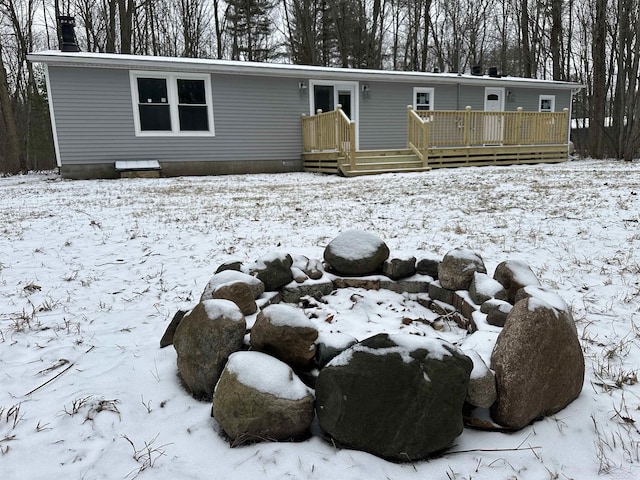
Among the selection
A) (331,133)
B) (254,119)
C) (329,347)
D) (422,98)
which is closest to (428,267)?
(329,347)

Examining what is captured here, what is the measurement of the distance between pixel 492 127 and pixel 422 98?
267 centimetres

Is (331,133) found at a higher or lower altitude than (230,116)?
lower

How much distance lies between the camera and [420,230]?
14.0ft

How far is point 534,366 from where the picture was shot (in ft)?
5.24

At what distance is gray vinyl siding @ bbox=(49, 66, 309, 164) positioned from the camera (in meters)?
10.3

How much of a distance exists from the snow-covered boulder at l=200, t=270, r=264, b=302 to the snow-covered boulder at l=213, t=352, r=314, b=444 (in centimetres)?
70

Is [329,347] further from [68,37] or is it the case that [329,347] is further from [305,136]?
[68,37]

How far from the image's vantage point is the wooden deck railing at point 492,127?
39.0ft

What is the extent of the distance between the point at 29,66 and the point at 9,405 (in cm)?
2128

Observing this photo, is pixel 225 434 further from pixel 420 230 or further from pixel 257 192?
pixel 257 192

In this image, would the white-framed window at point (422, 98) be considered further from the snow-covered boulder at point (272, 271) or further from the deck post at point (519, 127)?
the snow-covered boulder at point (272, 271)

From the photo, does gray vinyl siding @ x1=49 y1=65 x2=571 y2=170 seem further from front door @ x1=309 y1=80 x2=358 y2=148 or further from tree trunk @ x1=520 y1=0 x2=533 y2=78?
tree trunk @ x1=520 y1=0 x2=533 y2=78

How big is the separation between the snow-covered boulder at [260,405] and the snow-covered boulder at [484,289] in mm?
1170

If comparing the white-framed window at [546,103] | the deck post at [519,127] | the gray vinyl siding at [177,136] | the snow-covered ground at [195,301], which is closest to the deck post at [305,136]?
the gray vinyl siding at [177,136]
